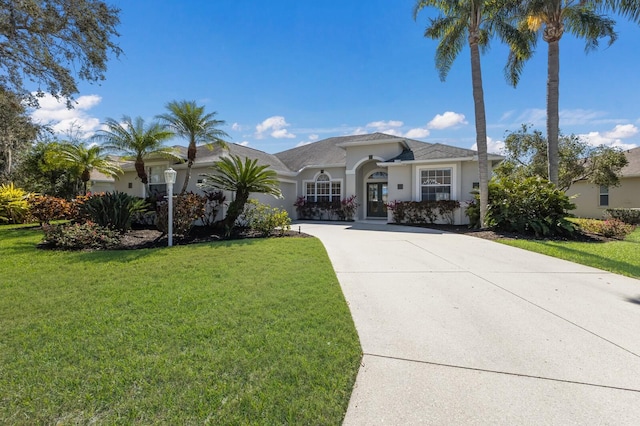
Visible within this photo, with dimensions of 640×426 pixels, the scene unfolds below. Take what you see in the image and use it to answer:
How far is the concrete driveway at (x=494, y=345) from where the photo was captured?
2.37 metres

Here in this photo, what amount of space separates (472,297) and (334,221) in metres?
13.4

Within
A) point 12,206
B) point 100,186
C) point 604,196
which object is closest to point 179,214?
point 12,206

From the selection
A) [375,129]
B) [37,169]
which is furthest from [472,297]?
[37,169]

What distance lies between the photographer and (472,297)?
4.91 metres

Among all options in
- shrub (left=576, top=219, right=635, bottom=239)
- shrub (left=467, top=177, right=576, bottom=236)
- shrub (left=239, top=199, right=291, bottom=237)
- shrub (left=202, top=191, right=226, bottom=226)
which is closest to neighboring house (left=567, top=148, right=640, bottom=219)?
shrub (left=576, top=219, right=635, bottom=239)

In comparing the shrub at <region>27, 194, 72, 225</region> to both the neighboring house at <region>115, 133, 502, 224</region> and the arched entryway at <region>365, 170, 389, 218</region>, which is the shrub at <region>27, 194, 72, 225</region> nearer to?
the neighboring house at <region>115, 133, 502, 224</region>

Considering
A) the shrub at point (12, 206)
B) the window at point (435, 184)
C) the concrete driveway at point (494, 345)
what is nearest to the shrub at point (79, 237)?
the concrete driveway at point (494, 345)

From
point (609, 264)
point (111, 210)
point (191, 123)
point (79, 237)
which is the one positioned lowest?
→ point (609, 264)

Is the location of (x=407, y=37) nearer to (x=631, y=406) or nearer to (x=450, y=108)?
(x=450, y=108)

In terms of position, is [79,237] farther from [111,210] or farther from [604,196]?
[604,196]

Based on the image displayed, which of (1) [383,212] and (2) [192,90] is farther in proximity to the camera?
(1) [383,212]

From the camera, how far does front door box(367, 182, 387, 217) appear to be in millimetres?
19578

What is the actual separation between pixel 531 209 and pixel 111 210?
1528cm

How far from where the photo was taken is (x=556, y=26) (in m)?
12.8
